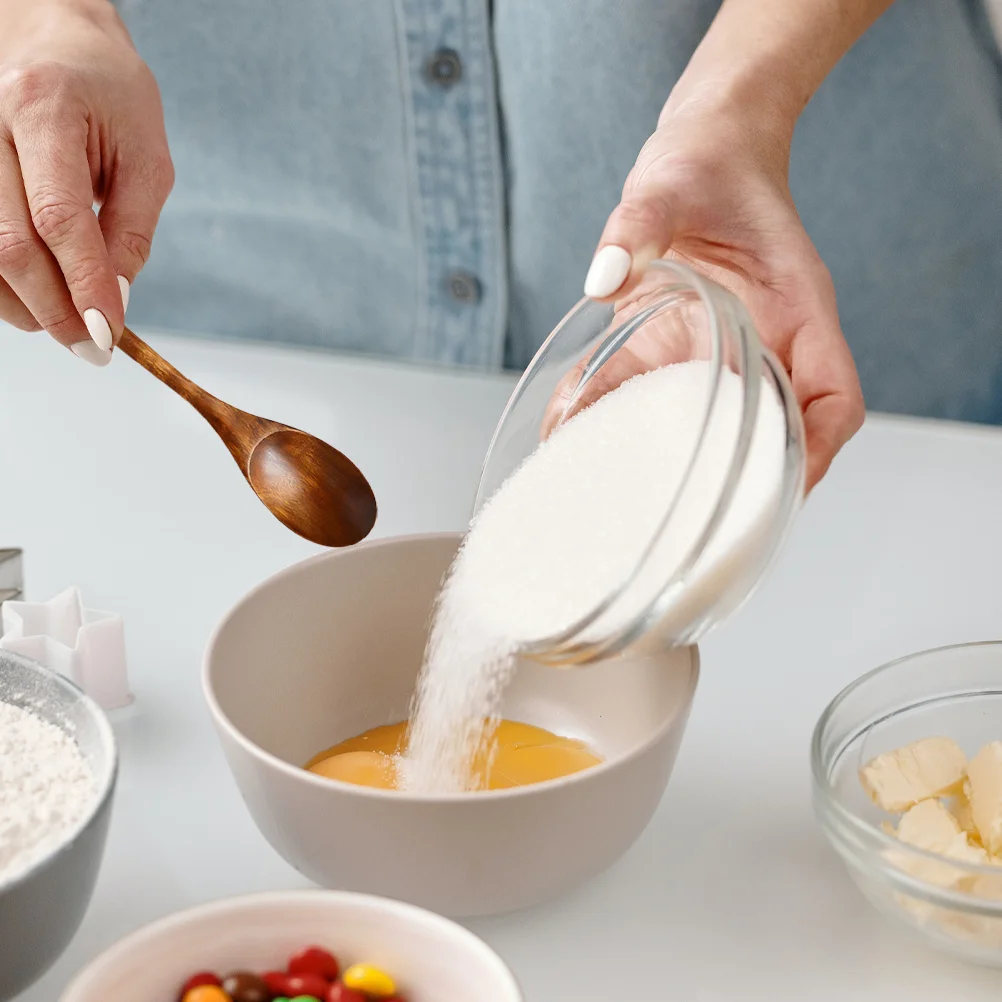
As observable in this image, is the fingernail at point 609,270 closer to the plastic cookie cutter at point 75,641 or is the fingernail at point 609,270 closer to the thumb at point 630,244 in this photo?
the thumb at point 630,244

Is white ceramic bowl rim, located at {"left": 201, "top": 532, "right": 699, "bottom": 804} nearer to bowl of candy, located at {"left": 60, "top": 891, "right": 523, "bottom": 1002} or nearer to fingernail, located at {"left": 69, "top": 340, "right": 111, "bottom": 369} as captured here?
bowl of candy, located at {"left": 60, "top": 891, "right": 523, "bottom": 1002}

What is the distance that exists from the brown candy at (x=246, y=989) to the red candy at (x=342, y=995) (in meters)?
0.03

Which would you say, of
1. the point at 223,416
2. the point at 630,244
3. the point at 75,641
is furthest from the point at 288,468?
the point at 630,244

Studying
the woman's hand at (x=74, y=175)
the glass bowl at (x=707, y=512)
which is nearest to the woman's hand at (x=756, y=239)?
the glass bowl at (x=707, y=512)

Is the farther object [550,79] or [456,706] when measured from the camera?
[550,79]

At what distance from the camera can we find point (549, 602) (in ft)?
2.19

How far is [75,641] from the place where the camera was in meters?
0.86

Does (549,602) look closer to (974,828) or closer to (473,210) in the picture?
(974,828)

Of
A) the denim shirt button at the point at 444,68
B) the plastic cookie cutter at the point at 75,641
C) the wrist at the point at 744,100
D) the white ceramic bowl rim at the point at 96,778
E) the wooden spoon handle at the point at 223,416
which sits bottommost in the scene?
the plastic cookie cutter at the point at 75,641

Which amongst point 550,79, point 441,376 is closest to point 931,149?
point 550,79

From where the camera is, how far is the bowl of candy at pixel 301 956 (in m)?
0.56

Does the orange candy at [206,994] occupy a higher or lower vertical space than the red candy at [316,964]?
higher

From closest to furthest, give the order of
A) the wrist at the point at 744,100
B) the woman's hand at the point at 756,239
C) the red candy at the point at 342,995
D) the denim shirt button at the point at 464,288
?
1. the red candy at the point at 342,995
2. the woman's hand at the point at 756,239
3. the wrist at the point at 744,100
4. the denim shirt button at the point at 464,288

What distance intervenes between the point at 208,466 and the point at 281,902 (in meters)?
0.61
